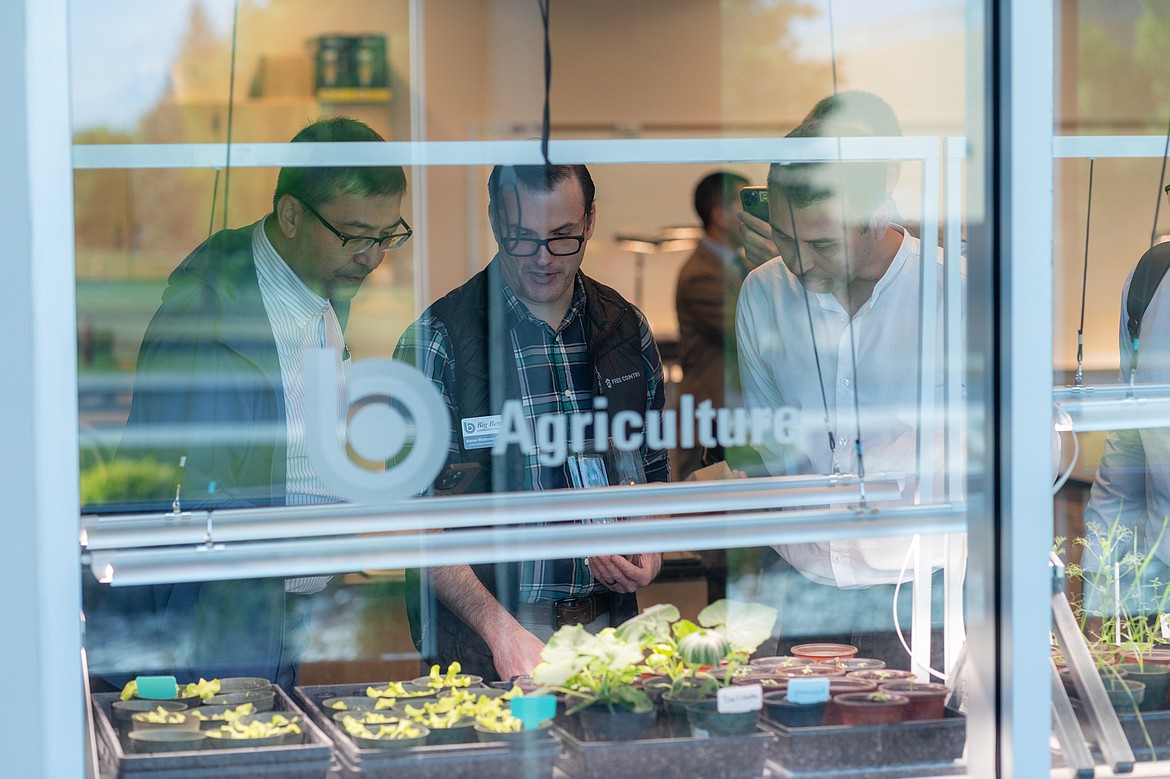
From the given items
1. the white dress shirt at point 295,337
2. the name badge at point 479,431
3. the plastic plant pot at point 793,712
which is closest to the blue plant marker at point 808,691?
the plastic plant pot at point 793,712

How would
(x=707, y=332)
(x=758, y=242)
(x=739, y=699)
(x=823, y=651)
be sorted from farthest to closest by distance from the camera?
(x=707, y=332), (x=758, y=242), (x=823, y=651), (x=739, y=699)

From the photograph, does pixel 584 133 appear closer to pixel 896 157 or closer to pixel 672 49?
pixel 672 49

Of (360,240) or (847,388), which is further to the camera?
(360,240)

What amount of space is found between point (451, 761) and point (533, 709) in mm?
147

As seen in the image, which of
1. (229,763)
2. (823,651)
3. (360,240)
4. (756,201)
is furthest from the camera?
(756,201)

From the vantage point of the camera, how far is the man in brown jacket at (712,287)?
11.0 feet

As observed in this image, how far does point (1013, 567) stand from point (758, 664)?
1.39ft

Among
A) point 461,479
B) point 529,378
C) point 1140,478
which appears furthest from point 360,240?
point 1140,478

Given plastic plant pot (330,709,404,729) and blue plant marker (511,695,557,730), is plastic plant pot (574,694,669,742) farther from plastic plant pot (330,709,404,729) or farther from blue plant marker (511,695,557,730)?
plastic plant pot (330,709,404,729)

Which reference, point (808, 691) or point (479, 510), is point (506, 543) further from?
point (808, 691)

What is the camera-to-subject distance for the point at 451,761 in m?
1.60

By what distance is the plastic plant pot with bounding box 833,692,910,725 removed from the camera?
5.58ft

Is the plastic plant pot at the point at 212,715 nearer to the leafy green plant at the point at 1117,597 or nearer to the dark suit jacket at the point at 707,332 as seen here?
the dark suit jacket at the point at 707,332

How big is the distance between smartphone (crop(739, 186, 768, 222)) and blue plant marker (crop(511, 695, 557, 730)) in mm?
1329
